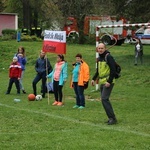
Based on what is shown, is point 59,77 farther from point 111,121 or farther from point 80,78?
point 111,121

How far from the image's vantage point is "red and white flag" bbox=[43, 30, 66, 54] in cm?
1472

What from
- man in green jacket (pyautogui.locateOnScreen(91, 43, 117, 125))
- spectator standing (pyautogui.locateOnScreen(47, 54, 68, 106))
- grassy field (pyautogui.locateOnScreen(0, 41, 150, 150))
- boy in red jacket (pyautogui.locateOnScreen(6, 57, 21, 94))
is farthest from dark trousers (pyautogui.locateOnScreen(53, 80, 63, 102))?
man in green jacket (pyautogui.locateOnScreen(91, 43, 117, 125))

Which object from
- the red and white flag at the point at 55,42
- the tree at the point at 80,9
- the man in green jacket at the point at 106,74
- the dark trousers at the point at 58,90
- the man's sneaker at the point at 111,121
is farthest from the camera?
the tree at the point at 80,9

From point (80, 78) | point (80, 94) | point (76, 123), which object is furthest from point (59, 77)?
point (76, 123)

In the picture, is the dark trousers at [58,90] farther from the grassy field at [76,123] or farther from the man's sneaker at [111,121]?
the man's sneaker at [111,121]

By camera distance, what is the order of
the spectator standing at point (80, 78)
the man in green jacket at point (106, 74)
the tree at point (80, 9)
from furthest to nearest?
the tree at point (80, 9), the spectator standing at point (80, 78), the man in green jacket at point (106, 74)

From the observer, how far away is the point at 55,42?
588 inches

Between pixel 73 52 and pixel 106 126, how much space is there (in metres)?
22.9

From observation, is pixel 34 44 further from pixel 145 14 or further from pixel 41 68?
pixel 41 68

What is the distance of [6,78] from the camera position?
2425 centimetres

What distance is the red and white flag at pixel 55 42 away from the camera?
14.7m

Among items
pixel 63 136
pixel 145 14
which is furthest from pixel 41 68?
pixel 145 14

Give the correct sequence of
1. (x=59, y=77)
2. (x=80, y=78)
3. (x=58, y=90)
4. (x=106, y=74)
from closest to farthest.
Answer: (x=106, y=74) < (x=80, y=78) < (x=59, y=77) < (x=58, y=90)

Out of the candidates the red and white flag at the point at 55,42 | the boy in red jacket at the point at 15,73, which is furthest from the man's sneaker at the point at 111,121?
the boy in red jacket at the point at 15,73
